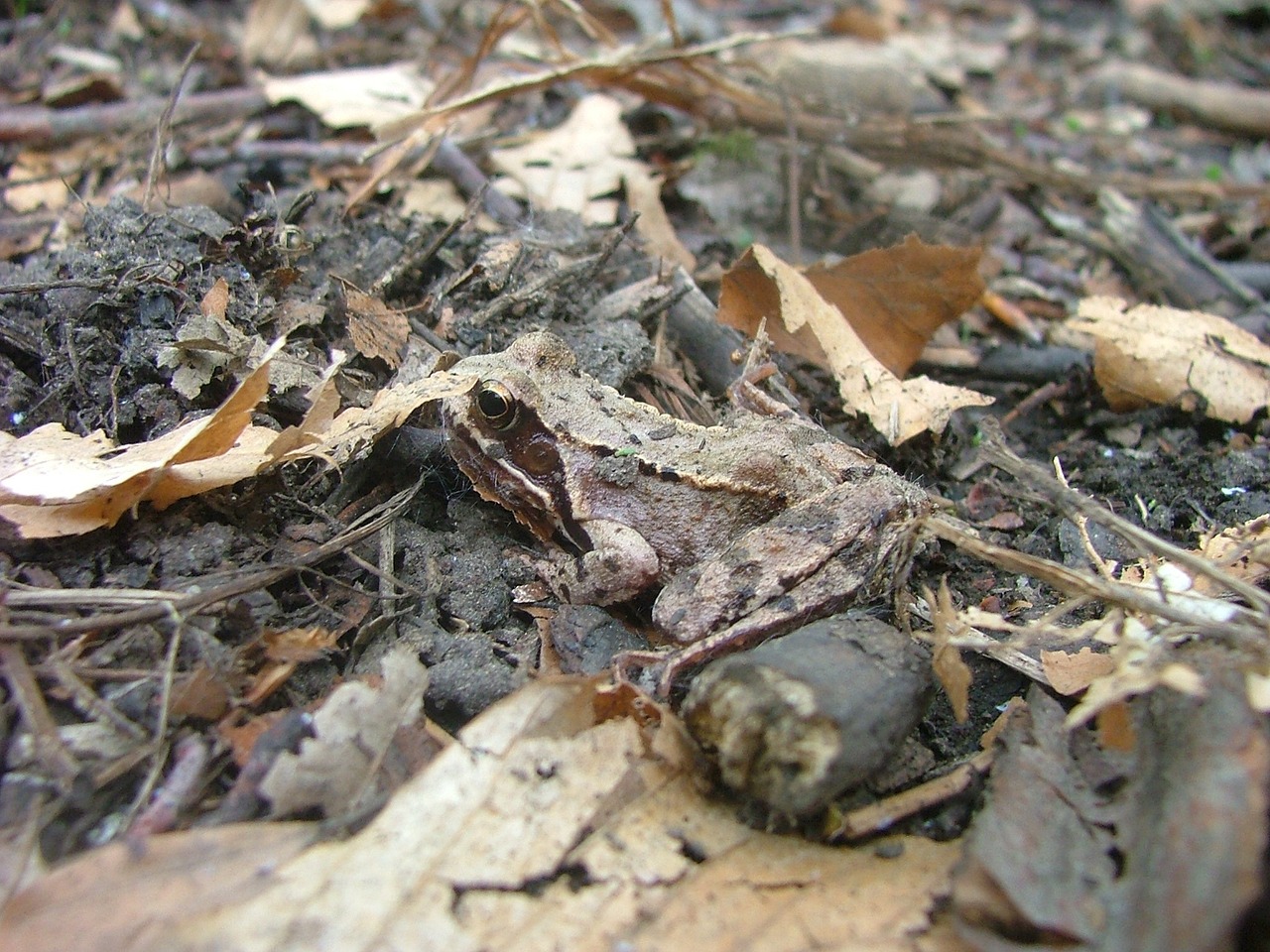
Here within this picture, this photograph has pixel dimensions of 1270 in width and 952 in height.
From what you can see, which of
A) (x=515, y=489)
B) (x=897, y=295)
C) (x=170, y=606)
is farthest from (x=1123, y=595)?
(x=170, y=606)

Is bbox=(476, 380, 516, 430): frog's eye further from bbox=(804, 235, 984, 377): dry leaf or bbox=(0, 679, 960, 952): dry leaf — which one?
bbox=(804, 235, 984, 377): dry leaf

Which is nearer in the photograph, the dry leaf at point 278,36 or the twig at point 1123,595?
the twig at point 1123,595

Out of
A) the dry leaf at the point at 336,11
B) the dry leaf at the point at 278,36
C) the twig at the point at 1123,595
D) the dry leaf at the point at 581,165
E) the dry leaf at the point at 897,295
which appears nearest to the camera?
the twig at the point at 1123,595

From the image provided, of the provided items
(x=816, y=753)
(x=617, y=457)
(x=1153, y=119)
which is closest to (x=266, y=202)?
(x=617, y=457)

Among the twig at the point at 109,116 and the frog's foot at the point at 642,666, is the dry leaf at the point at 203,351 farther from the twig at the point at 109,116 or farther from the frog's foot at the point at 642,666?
the twig at the point at 109,116

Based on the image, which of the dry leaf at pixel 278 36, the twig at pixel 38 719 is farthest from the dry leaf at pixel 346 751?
the dry leaf at pixel 278 36

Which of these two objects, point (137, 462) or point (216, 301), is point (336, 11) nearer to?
point (216, 301)

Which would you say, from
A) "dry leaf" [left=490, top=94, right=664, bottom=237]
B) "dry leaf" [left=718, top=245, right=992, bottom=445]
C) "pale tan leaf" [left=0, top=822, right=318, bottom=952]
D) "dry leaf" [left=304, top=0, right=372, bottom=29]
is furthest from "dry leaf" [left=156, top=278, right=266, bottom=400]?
"dry leaf" [left=304, top=0, right=372, bottom=29]
